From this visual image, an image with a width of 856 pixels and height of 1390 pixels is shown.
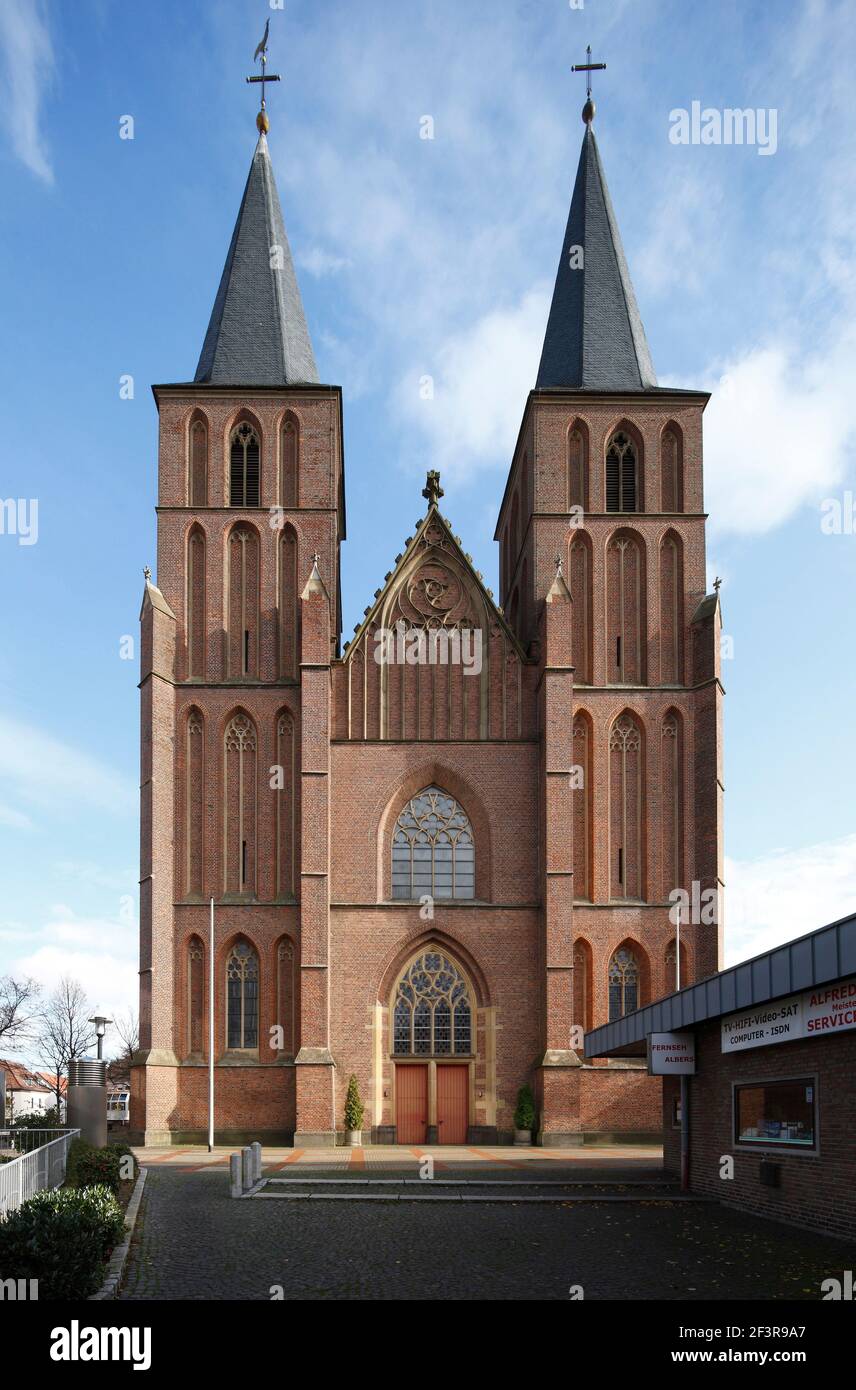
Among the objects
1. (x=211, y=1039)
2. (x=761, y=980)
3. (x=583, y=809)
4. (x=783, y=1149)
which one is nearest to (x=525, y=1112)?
(x=583, y=809)

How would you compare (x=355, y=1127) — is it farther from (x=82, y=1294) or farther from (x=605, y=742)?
(x=82, y=1294)

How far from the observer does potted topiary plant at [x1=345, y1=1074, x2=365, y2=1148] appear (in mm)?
37062

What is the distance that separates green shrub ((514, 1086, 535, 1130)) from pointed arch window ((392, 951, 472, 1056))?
2028 millimetres

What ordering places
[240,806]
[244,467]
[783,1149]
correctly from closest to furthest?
[783,1149] < [240,806] < [244,467]

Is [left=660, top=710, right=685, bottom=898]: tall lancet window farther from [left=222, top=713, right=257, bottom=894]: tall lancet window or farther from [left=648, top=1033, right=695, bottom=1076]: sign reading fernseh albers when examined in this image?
[left=648, top=1033, right=695, bottom=1076]: sign reading fernseh albers

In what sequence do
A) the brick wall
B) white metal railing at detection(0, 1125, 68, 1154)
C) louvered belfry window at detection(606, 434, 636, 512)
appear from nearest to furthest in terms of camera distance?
the brick wall
white metal railing at detection(0, 1125, 68, 1154)
louvered belfry window at detection(606, 434, 636, 512)

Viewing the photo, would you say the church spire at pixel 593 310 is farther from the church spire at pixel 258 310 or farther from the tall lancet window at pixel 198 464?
the tall lancet window at pixel 198 464

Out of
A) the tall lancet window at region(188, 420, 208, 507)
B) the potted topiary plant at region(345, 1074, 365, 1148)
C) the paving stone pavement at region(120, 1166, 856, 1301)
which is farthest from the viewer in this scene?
the tall lancet window at region(188, 420, 208, 507)

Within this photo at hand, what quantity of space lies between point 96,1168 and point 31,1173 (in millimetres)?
2297

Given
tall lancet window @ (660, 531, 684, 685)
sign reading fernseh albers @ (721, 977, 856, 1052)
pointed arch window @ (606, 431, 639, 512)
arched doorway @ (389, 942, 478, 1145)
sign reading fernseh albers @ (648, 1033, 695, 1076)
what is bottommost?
arched doorway @ (389, 942, 478, 1145)

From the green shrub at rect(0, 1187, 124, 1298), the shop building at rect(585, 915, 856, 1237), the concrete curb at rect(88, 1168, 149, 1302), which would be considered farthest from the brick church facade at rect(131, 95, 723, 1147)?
the green shrub at rect(0, 1187, 124, 1298)

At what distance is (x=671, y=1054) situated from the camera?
78.9ft

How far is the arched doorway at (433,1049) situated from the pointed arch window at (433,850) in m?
1.70

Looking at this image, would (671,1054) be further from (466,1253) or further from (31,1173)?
(31,1173)
